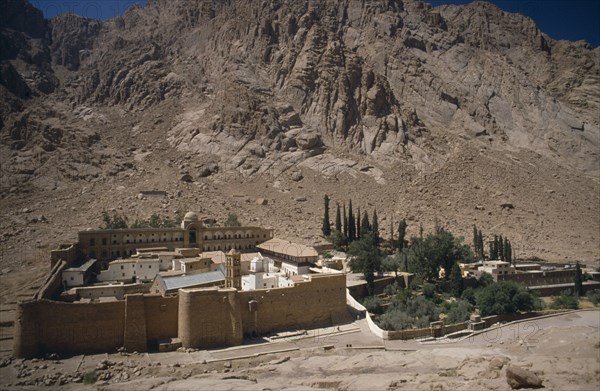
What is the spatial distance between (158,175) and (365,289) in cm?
3479

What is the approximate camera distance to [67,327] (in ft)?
76.6

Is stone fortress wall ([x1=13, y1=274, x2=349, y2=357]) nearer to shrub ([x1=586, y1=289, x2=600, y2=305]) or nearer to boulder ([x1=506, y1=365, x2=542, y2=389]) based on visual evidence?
boulder ([x1=506, y1=365, x2=542, y2=389])

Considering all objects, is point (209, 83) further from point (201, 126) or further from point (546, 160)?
point (546, 160)

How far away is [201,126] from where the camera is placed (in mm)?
70250

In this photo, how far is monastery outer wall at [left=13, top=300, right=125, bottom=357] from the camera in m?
22.5

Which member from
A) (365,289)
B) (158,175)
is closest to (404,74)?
(158,175)

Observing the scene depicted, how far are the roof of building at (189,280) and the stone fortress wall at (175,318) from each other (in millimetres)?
2026

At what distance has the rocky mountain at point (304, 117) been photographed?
5706 cm

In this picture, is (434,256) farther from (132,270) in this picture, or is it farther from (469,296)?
(132,270)

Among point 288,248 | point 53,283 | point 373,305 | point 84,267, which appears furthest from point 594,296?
point 53,283

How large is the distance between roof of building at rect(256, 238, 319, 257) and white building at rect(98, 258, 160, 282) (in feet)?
27.5

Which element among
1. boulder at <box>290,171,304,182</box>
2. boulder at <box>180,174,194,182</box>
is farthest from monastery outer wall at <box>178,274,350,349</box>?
boulder at <box>180,174,194,182</box>

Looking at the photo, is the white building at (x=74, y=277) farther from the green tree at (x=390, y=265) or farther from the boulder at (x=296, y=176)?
the boulder at (x=296, y=176)

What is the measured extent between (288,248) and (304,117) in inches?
1522
